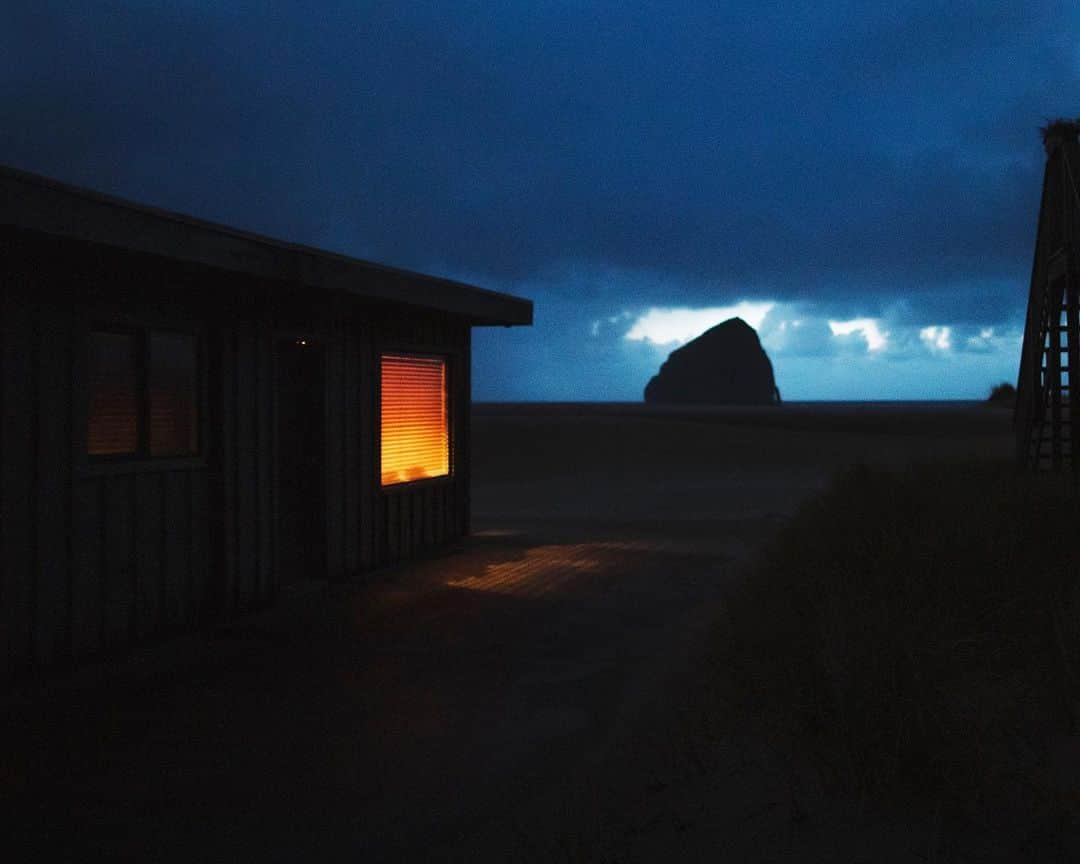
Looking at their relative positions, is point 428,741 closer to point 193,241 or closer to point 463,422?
point 193,241

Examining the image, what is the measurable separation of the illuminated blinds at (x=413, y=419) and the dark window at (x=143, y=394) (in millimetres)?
2958

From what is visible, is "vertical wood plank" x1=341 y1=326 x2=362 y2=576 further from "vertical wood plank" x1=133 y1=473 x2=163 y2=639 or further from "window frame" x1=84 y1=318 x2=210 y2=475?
"vertical wood plank" x1=133 y1=473 x2=163 y2=639

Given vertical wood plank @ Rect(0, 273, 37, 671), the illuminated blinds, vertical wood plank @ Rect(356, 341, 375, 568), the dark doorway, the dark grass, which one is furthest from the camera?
the illuminated blinds

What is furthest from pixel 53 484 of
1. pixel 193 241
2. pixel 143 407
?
pixel 193 241

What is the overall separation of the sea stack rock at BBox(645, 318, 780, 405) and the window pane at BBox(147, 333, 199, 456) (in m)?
169

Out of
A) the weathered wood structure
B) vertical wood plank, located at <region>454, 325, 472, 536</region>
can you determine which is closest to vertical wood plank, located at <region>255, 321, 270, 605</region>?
vertical wood plank, located at <region>454, 325, 472, 536</region>

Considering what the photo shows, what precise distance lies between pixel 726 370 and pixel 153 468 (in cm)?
17514

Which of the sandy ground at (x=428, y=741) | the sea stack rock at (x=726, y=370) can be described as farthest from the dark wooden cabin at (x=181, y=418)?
the sea stack rock at (x=726, y=370)

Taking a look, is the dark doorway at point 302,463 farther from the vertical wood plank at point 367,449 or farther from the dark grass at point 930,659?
the dark grass at point 930,659

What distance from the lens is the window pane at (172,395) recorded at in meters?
6.89

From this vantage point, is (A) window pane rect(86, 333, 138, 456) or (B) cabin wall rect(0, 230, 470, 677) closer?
(B) cabin wall rect(0, 230, 470, 677)

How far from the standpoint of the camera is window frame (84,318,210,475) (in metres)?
6.16

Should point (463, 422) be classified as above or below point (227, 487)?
above

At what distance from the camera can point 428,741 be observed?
4.83m
